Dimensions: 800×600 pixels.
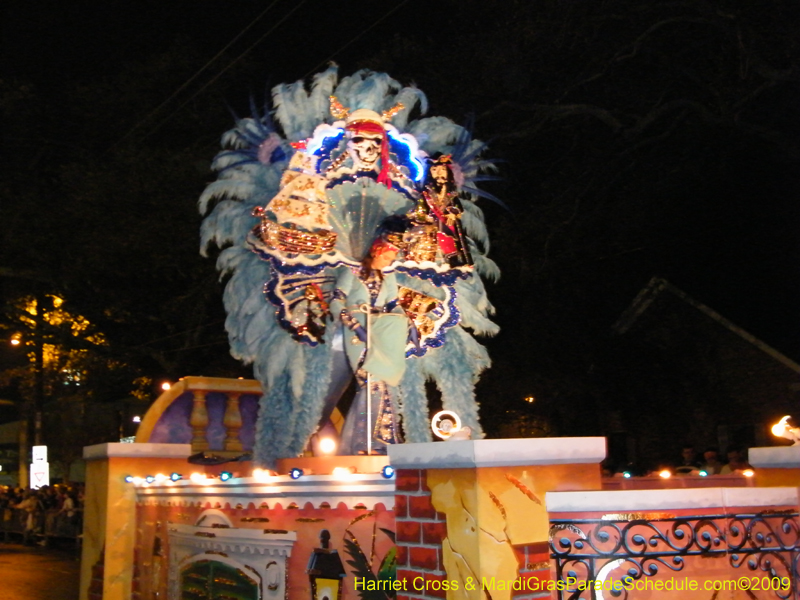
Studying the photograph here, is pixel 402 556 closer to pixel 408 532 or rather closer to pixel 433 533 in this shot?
pixel 408 532

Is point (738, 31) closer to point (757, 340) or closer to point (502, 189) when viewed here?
point (502, 189)

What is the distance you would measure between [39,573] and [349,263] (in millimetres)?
9887

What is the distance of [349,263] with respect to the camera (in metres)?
7.24

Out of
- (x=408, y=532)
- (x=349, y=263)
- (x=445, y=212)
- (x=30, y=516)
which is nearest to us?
(x=408, y=532)

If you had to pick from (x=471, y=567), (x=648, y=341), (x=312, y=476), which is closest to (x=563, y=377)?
(x=648, y=341)

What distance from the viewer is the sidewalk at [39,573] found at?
11.5m

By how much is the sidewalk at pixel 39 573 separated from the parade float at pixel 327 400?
15.0ft

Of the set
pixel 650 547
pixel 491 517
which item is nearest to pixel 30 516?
pixel 491 517

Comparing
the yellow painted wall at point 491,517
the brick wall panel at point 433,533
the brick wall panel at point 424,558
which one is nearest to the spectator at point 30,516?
the brick wall panel at point 424,558

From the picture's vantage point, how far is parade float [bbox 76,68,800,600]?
4180mm

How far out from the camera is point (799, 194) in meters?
14.8

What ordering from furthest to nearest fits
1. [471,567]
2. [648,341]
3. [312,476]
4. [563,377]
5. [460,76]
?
[648,341], [563,377], [460,76], [312,476], [471,567]

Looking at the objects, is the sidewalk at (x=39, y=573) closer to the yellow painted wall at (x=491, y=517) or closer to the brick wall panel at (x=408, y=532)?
the brick wall panel at (x=408, y=532)

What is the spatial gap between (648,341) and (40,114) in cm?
1247
